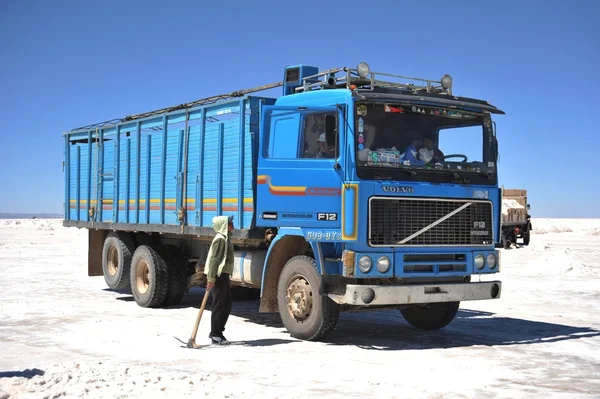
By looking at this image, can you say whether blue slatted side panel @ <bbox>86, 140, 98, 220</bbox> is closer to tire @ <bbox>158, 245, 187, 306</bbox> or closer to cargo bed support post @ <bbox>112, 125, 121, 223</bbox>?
cargo bed support post @ <bbox>112, 125, 121, 223</bbox>

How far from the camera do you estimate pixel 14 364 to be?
8.39 metres

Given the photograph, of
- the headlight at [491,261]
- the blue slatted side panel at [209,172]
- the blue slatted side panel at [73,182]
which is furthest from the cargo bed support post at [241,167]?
the blue slatted side panel at [73,182]

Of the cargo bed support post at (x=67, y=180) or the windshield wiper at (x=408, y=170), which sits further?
the cargo bed support post at (x=67, y=180)

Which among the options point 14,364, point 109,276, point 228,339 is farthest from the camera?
point 109,276

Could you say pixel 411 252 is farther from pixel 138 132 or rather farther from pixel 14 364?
pixel 138 132

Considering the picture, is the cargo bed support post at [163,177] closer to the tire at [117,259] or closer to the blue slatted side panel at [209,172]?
the blue slatted side panel at [209,172]

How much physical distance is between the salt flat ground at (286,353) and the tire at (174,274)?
308mm

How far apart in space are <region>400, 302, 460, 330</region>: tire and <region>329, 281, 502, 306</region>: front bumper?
3.53ft

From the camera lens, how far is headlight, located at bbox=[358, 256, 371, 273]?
9359 millimetres

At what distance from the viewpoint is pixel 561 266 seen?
895 inches

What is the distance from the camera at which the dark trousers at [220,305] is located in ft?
32.8

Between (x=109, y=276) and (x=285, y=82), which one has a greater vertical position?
(x=285, y=82)

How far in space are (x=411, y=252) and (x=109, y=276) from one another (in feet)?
27.4

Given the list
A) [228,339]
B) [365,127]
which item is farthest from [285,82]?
[228,339]
